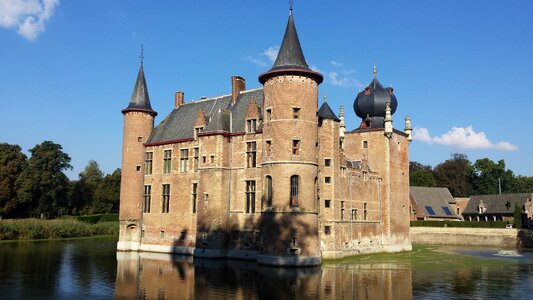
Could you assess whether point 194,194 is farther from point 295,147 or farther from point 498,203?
point 498,203

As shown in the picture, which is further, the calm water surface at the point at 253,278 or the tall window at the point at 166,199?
the tall window at the point at 166,199

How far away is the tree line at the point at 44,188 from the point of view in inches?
2389

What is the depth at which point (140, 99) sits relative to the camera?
1619 inches

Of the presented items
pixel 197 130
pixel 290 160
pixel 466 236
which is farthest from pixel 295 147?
pixel 466 236

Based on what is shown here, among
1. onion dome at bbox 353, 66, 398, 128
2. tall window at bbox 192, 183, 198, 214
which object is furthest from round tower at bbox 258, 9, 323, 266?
onion dome at bbox 353, 66, 398, 128

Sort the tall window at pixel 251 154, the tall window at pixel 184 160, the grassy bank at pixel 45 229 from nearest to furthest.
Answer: the tall window at pixel 251 154
the tall window at pixel 184 160
the grassy bank at pixel 45 229

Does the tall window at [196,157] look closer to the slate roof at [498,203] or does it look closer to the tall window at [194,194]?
the tall window at [194,194]

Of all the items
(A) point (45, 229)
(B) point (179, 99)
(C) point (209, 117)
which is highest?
(B) point (179, 99)

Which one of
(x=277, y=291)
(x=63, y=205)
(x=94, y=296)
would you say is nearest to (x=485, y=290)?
(x=277, y=291)

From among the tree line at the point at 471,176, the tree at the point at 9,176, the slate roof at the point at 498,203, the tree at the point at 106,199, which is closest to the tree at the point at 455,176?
the tree line at the point at 471,176

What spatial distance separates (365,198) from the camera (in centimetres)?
3656

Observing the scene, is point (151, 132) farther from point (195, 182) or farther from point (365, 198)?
point (365, 198)

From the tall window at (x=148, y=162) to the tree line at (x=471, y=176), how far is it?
5536 cm

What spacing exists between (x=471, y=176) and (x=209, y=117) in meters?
69.2
